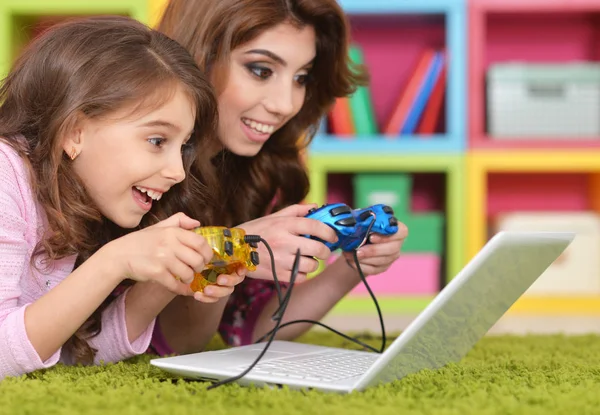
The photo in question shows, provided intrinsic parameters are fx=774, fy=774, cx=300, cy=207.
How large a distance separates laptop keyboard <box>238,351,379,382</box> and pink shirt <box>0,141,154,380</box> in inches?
9.3

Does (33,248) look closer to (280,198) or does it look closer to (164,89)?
(164,89)

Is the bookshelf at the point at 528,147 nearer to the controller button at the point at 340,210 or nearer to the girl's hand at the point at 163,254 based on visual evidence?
the controller button at the point at 340,210

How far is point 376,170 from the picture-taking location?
255 cm

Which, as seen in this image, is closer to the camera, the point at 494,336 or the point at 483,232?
the point at 494,336

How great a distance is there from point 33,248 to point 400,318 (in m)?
1.53

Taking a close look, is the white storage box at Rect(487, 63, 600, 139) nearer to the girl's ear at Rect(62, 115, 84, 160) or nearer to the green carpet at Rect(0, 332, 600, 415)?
the green carpet at Rect(0, 332, 600, 415)

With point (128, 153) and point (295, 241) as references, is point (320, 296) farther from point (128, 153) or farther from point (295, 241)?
point (128, 153)

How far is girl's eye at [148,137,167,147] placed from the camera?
993 millimetres

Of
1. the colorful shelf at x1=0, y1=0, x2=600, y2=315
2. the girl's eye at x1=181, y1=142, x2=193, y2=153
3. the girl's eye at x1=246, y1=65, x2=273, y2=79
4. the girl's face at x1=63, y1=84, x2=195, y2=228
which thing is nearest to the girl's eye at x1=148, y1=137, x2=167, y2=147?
the girl's face at x1=63, y1=84, x2=195, y2=228

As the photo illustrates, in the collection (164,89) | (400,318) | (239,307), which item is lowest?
(400,318)

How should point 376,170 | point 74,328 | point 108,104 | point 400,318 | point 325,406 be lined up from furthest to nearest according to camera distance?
point 376,170
point 400,318
point 108,104
point 74,328
point 325,406

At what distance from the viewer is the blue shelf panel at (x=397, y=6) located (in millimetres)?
2472

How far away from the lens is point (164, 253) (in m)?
0.80

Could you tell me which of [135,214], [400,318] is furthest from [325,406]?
[400,318]
